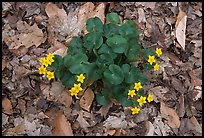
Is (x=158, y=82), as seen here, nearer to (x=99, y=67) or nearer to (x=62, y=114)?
(x=99, y=67)

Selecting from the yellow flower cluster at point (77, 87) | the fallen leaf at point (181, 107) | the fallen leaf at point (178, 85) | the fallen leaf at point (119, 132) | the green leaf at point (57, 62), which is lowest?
the fallen leaf at point (119, 132)

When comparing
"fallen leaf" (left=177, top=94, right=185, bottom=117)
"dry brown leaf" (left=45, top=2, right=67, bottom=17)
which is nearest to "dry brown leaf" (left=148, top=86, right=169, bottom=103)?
"fallen leaf" (left=177, top=94, right=185, bottom=117)

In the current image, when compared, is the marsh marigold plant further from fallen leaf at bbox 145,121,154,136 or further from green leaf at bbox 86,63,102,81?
fallen leaf at bbox 145,121,154,136

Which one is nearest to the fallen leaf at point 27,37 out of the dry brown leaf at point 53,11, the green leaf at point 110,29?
the dry brown leaf at point 53,11

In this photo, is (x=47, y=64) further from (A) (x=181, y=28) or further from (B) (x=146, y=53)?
(A) (x=181, y=28)

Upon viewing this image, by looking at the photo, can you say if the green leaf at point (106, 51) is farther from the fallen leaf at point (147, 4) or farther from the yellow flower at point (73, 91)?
the fallen leaf at point (147, 4)

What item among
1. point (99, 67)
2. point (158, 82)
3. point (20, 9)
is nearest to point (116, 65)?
point (99, 67)

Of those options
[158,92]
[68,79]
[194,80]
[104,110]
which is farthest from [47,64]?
[194,80]
